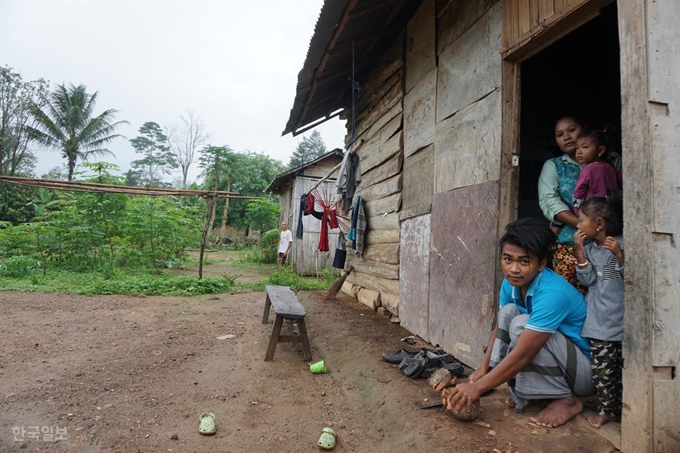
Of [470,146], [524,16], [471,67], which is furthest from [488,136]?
[524,16]

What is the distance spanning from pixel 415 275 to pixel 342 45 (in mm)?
3238

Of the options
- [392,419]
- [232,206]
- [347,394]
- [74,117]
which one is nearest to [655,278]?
[392,419]

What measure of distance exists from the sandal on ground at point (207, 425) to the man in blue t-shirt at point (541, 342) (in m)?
1.62

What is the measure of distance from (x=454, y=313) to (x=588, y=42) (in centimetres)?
349

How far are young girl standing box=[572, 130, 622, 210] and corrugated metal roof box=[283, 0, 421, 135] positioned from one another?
2.52m

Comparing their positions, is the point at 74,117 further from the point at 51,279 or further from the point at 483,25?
the point at 483,25

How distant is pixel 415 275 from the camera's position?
14.5 feet

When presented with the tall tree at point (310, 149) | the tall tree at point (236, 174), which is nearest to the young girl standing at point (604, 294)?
the tall tree at point (236, 174)

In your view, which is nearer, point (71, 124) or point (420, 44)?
point (420, 44)

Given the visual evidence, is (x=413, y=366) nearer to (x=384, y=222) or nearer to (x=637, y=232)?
(x=637, y=232)

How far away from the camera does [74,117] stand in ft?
76.6

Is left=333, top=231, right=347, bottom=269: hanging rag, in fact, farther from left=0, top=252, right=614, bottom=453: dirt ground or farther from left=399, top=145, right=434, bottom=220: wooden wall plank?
left=399, top=145, right=434, bottom=220: wooden wall plank

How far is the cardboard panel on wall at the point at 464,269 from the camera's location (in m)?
3.05

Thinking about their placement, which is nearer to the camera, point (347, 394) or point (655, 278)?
point (655, 278)
